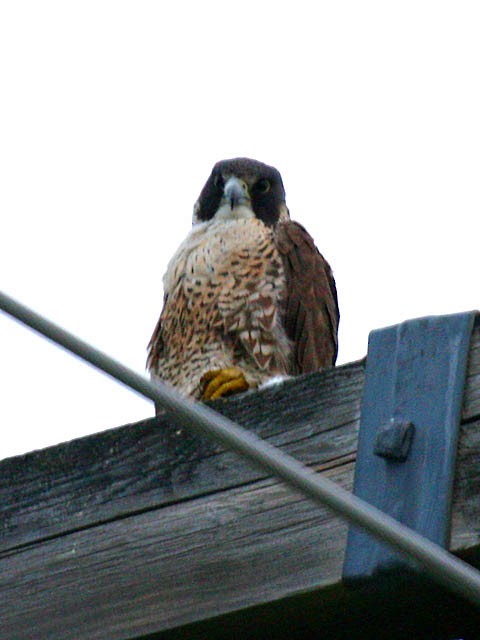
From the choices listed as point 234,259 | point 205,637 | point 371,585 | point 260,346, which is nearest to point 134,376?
point 371,585

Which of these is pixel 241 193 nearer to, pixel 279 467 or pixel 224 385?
pixel 224 385

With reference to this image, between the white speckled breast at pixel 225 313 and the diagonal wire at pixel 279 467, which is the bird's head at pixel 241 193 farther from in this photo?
the diagonal wire at pixel 279 467

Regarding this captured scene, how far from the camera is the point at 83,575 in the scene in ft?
6.61

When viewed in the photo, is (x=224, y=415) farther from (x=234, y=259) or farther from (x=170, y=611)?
(x=234, y=259)

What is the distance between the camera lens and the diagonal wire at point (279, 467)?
4.43 feet

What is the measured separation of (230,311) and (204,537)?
2.55 meters

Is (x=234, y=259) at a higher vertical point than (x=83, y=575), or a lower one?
higher

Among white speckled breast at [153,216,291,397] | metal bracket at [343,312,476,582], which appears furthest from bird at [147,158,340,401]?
metal bracket at [343,312,476,582]

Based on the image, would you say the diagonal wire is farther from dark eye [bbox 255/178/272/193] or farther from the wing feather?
dark eye [bbox 255/178/272/193]

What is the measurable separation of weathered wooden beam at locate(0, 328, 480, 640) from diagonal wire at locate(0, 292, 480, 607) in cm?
40

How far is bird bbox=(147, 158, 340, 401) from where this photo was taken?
4445mm

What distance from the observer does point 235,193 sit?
542 cm

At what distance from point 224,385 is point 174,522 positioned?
145 cm

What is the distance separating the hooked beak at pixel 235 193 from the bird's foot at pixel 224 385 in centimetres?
194
